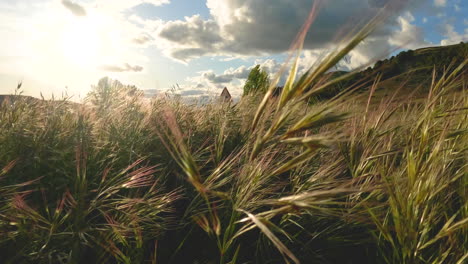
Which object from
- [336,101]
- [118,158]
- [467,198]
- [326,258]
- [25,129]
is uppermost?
[336,101]

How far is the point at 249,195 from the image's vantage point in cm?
155

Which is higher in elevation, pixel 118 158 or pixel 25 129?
pixel 25 129

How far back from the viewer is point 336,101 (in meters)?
1.07

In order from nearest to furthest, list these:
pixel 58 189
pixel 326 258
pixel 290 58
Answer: pixel 290 58 < pixel 326 258 < pixel 58 189

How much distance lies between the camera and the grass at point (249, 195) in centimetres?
135

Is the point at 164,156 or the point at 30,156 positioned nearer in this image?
the point at 30,156

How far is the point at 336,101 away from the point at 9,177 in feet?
6.12

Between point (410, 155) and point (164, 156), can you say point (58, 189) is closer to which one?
point (164, 156)

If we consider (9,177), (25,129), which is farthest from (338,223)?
(25,129)

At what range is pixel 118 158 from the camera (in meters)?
2.18

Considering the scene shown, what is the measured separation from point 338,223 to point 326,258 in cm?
19

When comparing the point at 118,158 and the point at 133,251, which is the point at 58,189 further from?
the point at 133,251

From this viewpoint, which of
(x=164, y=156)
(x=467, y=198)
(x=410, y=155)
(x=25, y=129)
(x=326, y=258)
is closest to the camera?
(x=410, y=155)

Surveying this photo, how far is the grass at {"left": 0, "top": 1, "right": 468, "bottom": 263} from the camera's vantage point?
53.1 inches
